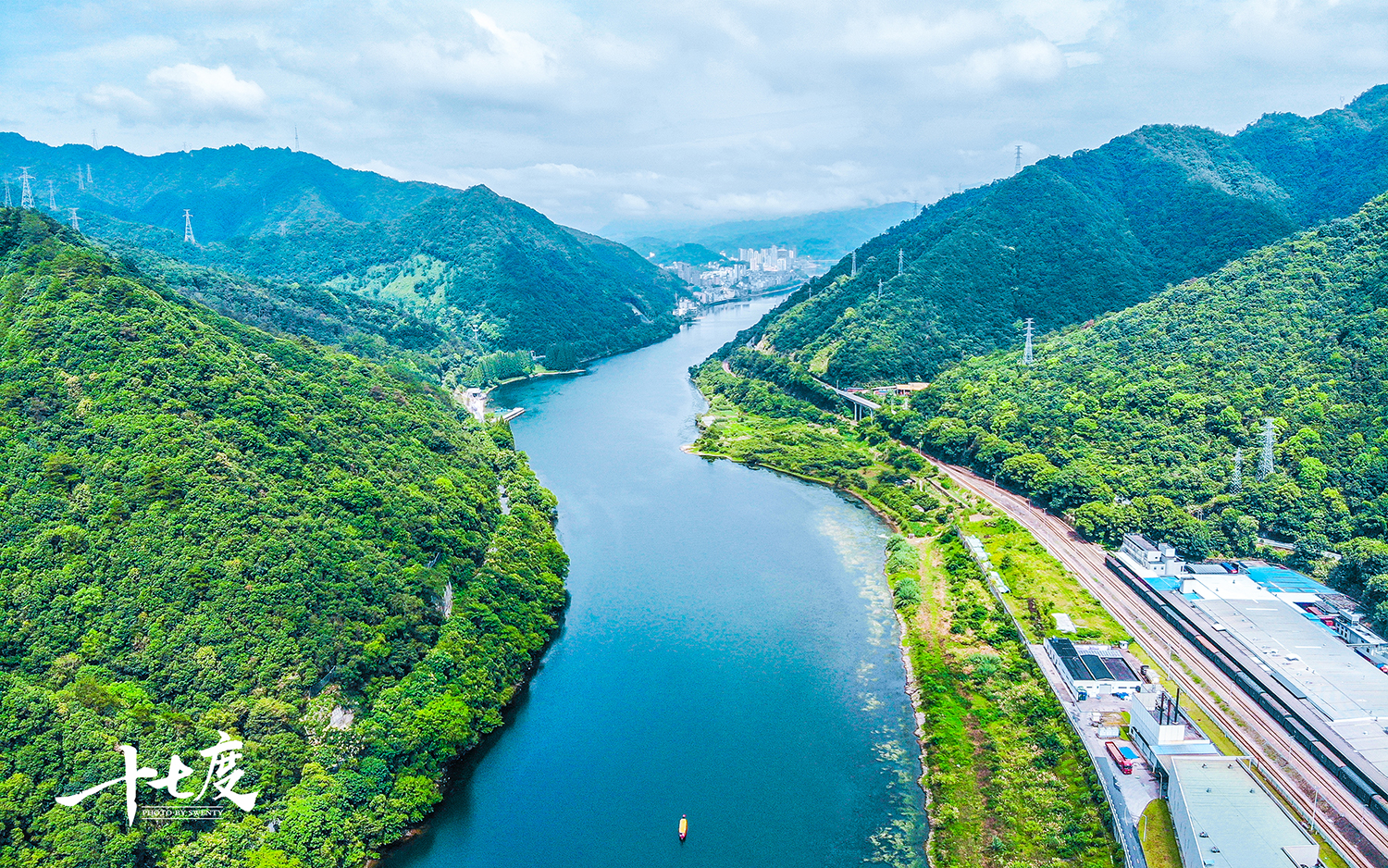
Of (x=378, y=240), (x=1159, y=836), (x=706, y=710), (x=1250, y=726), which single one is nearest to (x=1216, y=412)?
(x=1250, y=726)

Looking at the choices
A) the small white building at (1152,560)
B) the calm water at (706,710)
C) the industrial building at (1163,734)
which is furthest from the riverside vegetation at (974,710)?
the small white building at (1152,560)

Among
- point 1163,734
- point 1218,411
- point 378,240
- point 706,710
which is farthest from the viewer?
point 378,240

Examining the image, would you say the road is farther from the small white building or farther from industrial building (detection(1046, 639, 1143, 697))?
industrial building (detection(1046, 639, 1143, 697))

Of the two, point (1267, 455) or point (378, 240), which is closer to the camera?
point (1267, 455)

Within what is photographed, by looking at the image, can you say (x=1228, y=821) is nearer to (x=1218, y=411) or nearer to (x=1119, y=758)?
(x=1119, y=758)

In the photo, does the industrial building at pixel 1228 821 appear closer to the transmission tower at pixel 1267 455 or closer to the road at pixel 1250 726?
the road at pixel 1250 726
